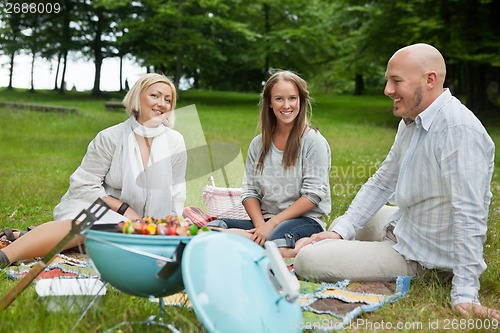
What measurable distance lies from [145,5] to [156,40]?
113 inches

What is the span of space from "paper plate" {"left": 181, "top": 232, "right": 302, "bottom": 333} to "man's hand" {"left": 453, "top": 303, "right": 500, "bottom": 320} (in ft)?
3.45

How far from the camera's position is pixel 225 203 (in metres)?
5.55

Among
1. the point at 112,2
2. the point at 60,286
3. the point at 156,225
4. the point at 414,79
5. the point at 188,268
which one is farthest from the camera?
the point at 112,2

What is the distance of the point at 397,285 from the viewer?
12.2ft

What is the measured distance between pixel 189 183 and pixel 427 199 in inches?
148

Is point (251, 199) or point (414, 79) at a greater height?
point (414, 79)

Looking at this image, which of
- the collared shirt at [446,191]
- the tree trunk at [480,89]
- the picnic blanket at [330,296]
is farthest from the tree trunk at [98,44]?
the collared shirt at [446,191]

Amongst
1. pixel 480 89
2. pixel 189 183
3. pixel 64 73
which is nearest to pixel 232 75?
pixel 64 73

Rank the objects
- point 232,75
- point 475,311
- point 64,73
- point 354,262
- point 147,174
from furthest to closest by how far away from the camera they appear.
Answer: point 232,75, point 64,73, point 147,174, point 354,262, point 475,311

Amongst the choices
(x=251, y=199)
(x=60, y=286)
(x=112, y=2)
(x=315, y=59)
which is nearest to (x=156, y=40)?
(x=112, y=2)

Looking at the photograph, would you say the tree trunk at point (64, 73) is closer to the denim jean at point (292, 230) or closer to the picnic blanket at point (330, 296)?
the denim jean at point (292, 230)

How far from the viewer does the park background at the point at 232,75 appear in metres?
4.16

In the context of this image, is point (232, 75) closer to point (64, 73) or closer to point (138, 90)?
point (64, 73)

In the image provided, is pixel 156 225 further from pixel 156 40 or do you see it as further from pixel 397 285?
pixel 156 40
